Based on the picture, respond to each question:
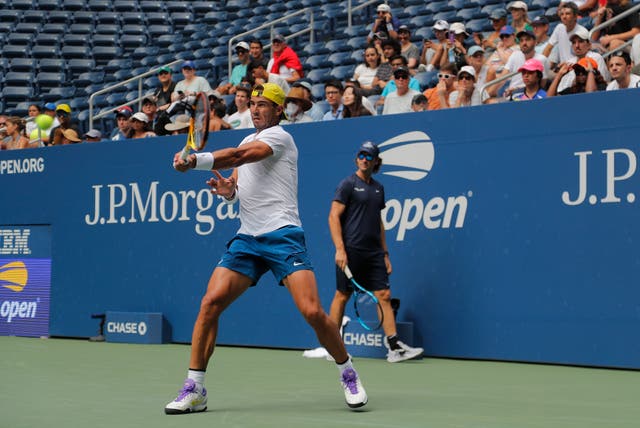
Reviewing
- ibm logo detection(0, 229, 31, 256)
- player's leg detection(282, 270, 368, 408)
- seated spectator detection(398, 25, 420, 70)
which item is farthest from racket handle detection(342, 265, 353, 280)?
seated spectator detection(398, 25, 420, 70)

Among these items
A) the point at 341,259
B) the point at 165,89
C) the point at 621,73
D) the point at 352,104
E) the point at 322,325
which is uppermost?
the point at 621,73

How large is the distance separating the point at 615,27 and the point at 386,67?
3.20 meters

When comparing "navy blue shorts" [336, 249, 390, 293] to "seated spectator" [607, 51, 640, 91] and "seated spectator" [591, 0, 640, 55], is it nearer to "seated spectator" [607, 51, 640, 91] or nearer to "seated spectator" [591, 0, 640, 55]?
"seated spectator" [607, 51, 640, 91]

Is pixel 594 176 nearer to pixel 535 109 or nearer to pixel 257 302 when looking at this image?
pixel 535 109

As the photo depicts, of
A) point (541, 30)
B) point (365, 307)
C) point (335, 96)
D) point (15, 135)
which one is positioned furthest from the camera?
point (15, 135)

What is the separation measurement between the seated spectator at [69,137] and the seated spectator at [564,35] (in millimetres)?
6344

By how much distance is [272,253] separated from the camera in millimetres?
6395

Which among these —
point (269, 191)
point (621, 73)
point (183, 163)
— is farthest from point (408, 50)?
point (183, 163)

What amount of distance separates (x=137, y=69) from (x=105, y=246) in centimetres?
965

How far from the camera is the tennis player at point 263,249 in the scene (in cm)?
623

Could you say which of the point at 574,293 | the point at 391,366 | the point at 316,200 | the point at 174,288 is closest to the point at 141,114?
the point at 174,288

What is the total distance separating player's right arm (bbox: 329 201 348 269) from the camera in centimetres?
969

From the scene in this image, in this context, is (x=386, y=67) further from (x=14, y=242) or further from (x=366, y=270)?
(x=14, y=242)

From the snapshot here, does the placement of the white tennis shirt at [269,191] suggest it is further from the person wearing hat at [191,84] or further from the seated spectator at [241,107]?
the person wearing hat at [191,84]
